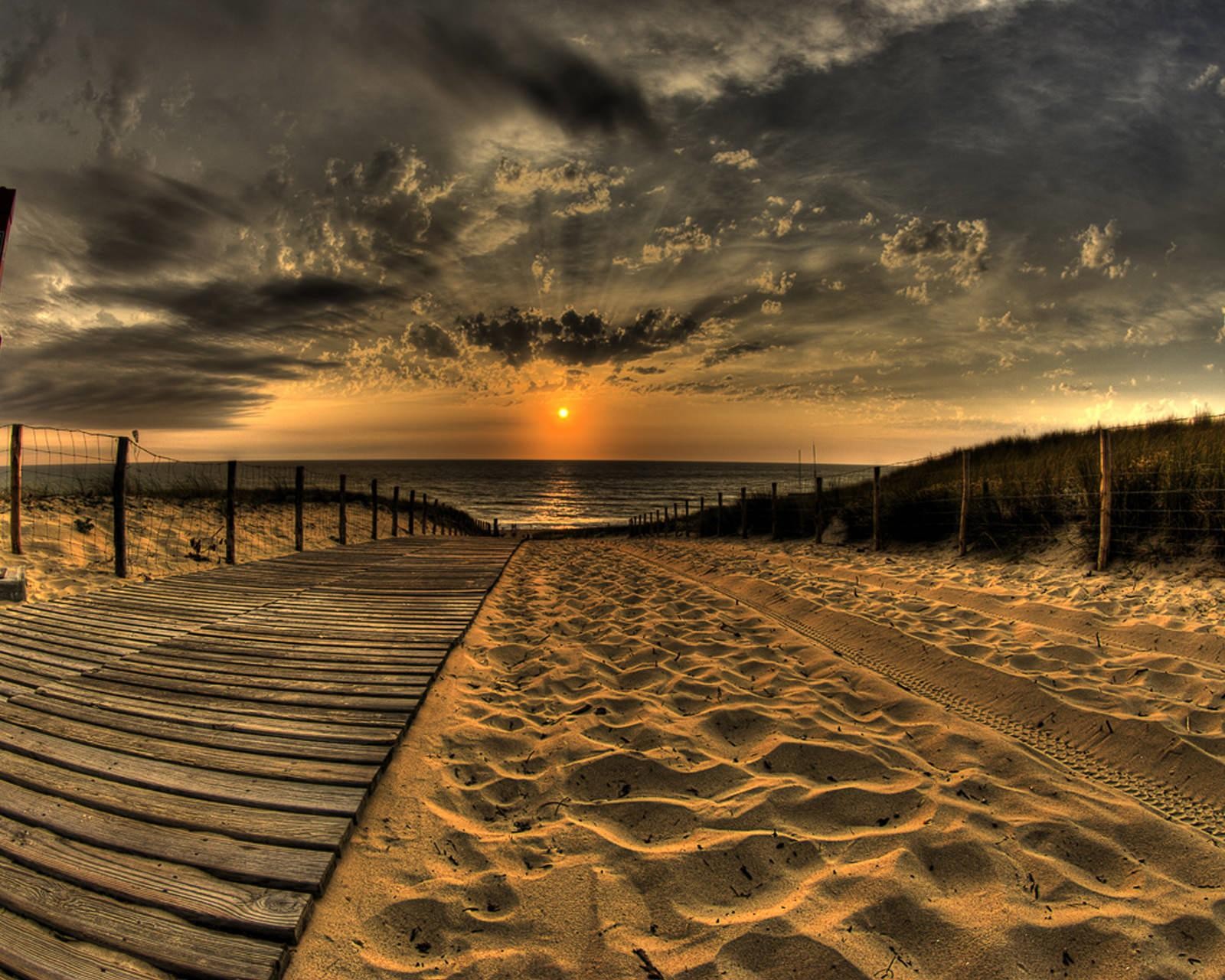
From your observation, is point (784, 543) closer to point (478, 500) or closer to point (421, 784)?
point (421, 784)

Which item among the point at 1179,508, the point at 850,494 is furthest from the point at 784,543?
the point at 1179,508

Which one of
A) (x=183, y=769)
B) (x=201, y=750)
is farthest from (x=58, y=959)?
(x=201, y=750)

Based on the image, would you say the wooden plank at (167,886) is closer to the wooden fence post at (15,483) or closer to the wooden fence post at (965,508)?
the wooden fence post at (15,483)

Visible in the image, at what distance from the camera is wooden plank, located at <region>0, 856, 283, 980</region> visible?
1720 millimetres

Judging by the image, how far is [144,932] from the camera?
71.2 inches

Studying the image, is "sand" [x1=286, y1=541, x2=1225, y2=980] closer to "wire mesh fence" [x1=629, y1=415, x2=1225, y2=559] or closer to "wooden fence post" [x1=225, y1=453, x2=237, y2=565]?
"wire mesh fence" [x1=629, y1=415, x2=1225, y2=559]

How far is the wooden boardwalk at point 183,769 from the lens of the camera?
183 centimetres

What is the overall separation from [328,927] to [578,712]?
6.57 feet

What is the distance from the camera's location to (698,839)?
98.3 inches

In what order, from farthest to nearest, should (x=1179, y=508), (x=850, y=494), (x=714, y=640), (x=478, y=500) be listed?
(x=478, y=500), (x=850, y=494), (x=1179, y=508), (x=714, y=640)

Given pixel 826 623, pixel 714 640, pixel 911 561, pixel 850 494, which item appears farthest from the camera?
pixel 850 494

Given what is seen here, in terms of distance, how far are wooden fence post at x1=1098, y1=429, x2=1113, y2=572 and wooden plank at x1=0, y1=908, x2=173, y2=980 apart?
9953 millimetres

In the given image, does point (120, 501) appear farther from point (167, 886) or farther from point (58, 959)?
point (58, 959)

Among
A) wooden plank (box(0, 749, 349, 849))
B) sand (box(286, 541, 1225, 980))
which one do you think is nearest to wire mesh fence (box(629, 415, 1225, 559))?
sand (box(286, 541, 1225, 980))
